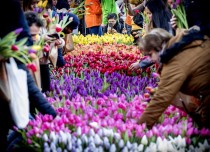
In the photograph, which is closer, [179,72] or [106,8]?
[179,72]

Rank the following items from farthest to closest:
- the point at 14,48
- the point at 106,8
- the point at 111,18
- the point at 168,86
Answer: the point at 111,18
the point at 106,8
the point at 168,86
the point at 14,48

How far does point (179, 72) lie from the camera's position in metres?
4.05

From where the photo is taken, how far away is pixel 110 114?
15.8 feet

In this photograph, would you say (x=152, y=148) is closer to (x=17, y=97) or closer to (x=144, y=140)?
(x=144, y=140)

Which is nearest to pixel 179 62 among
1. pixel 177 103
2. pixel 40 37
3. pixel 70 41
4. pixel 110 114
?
pixel 177 103

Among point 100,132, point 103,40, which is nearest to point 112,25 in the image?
point 103,40

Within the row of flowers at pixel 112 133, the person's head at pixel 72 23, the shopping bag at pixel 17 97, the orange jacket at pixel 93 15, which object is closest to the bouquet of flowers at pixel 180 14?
the row of flowers at pixel 112 133

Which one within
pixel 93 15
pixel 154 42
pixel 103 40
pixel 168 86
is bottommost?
pixel 103 40

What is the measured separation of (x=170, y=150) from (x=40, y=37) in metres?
2.13

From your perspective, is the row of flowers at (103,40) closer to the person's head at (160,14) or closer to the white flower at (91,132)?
the person's head at (160,14)

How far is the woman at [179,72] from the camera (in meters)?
4.07

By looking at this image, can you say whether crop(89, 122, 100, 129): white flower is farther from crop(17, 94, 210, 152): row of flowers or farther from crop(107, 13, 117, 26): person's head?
crop(107, 13, 117, 26): person's head

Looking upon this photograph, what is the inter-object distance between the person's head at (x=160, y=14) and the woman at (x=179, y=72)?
2914 millimetres

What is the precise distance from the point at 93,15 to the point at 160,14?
622 centimetres
